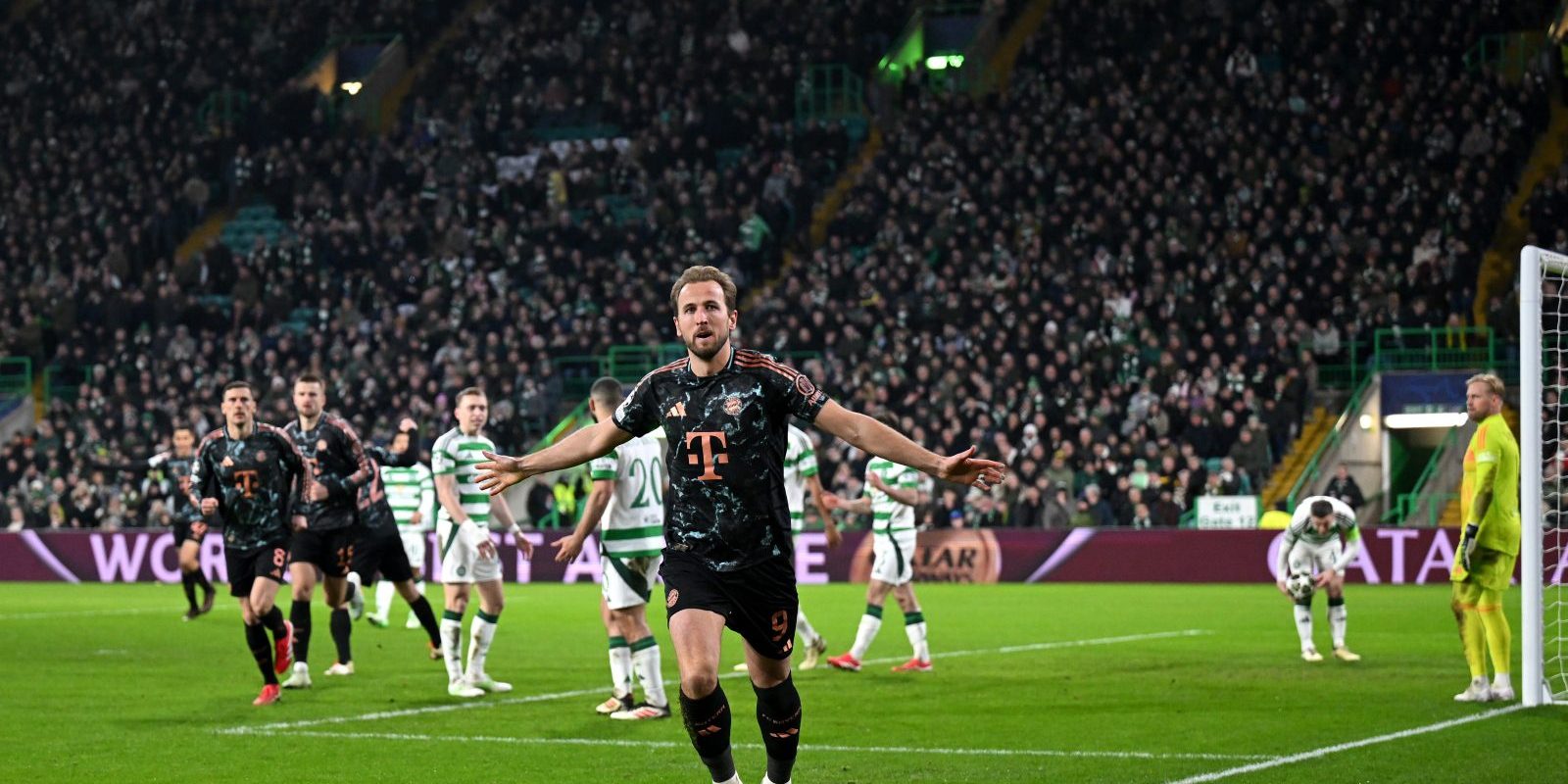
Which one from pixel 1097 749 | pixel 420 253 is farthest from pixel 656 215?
pixel 1097 749

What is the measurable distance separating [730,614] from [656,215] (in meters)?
33.7

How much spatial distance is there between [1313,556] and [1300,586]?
1.94ft

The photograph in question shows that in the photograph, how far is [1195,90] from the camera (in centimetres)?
3969

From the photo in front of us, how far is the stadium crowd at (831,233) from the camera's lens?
3428 cm

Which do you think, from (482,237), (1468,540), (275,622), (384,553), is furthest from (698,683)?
(482,237)

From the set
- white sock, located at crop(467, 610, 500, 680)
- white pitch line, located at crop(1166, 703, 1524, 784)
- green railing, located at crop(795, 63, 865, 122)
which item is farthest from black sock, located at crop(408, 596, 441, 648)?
green railing, located at crop(795, 63, 865, 122)

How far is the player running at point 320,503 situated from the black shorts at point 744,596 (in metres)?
7.68

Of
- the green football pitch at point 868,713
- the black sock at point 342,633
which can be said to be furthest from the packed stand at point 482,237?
the black sock at point 342,633

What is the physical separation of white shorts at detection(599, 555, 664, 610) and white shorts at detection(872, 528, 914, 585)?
417 cm

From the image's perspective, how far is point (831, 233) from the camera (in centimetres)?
4084

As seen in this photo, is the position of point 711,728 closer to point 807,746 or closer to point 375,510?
point 807,746

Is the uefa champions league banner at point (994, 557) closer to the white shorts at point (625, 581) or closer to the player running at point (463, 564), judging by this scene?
the player running at point (463, 564)

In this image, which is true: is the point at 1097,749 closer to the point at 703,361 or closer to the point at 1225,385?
the point at 703,361

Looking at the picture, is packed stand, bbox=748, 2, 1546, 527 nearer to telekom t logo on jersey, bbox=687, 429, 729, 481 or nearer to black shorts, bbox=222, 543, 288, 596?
black shorts, bbox=222, 543, 288, 596
